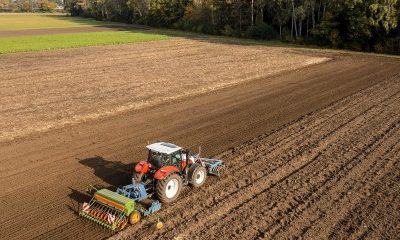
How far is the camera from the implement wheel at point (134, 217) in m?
11.7

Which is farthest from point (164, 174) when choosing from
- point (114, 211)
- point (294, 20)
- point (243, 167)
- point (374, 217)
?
point (294, 20)

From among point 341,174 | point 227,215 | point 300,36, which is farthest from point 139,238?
point 300,36

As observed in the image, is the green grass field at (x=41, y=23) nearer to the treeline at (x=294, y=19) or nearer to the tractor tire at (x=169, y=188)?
the treeline at (x=294, y=19)

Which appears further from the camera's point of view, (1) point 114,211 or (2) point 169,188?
(2) point 169,188

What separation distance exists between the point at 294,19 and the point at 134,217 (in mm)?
54122

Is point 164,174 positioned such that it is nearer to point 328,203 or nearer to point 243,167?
point 243,167

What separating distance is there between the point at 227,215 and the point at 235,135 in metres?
7.99

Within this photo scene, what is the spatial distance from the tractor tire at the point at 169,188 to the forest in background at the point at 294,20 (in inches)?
1734

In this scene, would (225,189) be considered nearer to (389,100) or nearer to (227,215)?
(227,215)

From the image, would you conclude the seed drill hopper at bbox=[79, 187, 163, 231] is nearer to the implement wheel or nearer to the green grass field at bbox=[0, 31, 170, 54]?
the implement wheel

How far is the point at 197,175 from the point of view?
1391 cm

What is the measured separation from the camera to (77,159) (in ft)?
55.5

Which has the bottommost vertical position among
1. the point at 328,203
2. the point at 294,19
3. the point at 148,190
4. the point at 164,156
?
the point at 328,203

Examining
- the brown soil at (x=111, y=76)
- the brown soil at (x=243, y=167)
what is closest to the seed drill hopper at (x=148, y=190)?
the brown soil at (x=243, y=167)
